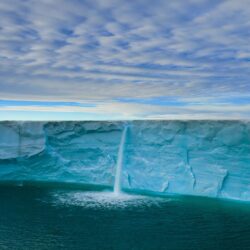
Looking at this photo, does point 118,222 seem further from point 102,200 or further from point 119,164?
point 119,164

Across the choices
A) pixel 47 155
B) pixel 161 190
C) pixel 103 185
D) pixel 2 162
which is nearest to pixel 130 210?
pixel 161 190

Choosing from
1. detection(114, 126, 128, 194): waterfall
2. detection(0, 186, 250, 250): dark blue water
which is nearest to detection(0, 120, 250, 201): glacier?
detection(114, 126, 128, 194): waterfall

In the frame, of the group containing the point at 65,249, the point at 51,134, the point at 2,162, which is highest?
the point at 51,134

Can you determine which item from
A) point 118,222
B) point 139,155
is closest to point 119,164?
point 139,155

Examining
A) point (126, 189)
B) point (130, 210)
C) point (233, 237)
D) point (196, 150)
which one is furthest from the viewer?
point (126, 189)

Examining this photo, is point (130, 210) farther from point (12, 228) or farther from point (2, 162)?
point (2, 162)

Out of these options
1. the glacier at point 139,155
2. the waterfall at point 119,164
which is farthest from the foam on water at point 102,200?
the glacier at point 139,155

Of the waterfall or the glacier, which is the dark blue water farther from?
the waterfall
